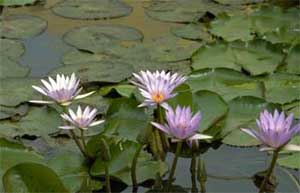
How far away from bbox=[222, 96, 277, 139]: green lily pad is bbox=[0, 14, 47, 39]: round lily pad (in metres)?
0.87

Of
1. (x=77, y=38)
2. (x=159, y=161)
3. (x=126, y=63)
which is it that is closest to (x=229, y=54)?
(x=126, y=63)

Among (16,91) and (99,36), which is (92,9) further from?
(16,91)

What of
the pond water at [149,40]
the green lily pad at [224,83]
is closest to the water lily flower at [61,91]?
the pond water at [149,40]

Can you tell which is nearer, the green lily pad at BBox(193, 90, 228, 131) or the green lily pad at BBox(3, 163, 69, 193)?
the green lily pad at BBox(3, 163, 69, 193)

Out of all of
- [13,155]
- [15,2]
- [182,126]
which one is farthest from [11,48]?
[182,126]

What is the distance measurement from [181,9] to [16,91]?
88 centimetres

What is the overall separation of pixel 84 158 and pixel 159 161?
6.6 inches

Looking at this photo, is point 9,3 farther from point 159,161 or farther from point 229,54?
point 159,161

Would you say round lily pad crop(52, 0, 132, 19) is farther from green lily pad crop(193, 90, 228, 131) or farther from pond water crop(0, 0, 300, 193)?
green lily pad crop(193, 90, 228, 131)

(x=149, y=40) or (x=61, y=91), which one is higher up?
(x=61, y=91)

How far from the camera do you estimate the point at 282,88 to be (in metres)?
2.03

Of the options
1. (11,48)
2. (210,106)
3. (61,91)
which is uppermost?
(61,91)

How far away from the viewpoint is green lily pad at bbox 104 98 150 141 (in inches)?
69.6

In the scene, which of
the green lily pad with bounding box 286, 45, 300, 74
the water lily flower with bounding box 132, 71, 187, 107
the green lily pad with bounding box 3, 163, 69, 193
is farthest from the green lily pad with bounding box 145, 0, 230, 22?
the green lily pad with bounding box 3, 163, 69, 193
